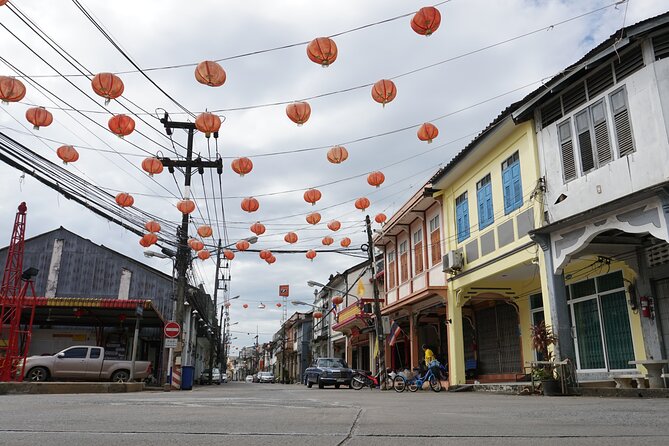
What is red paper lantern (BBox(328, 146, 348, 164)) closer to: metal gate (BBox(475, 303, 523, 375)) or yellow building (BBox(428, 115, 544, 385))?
yellow building (BBox(428, 115, 544, 385))

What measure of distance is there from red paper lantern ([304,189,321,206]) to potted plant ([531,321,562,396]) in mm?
7200

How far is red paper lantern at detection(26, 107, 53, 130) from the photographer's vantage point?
11392 millimetres

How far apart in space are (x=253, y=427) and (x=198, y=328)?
130 ft

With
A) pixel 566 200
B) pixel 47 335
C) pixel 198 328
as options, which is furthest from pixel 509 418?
pixel 198 328

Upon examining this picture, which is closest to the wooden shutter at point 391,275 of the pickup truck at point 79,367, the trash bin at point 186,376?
the trash bin at point 186,376

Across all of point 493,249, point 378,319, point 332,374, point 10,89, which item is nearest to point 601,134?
point 493,249

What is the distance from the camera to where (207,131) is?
42.1 ft

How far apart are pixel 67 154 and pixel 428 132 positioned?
866 cm

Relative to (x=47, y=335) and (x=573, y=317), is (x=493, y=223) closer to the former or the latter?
(x=573, y=317)

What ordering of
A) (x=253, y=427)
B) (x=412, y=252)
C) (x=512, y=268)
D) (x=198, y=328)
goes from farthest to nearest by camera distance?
(x=198, y=328) → (x=412, y=252) → (x=512, y=268) → (x=253, y=427)

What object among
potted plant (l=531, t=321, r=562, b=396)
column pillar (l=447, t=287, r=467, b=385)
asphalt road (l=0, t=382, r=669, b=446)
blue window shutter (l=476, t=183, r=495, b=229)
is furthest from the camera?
column pillar (l=447, t=287, r=467, b=385)

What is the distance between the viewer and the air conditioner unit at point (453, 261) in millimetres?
18531

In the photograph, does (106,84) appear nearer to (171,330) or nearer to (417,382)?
(171,330)

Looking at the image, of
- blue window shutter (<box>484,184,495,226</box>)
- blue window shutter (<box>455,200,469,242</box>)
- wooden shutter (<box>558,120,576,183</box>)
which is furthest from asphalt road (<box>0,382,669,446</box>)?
blue window shutter (<box>455,200,469,242</box>)
